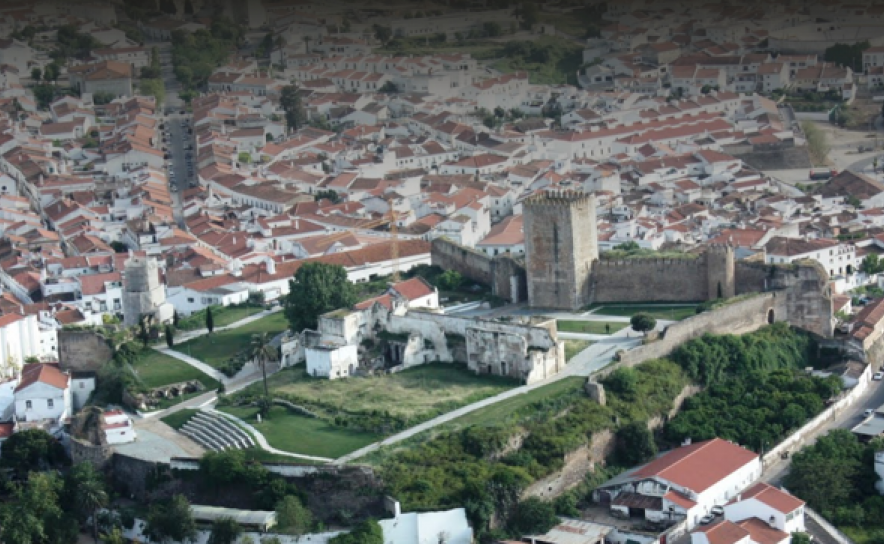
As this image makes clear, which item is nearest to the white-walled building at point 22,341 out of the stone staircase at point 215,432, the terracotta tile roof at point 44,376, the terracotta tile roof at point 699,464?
the terracotta tile roof at point 44,376

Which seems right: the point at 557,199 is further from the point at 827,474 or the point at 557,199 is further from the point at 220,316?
the point at 827,474

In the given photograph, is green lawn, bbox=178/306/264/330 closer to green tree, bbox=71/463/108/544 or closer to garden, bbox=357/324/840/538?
green tree, bbox=71/463/108/544

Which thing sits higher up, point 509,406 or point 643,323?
point 643,323

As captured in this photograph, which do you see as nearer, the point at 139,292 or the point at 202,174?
the point at 139,292

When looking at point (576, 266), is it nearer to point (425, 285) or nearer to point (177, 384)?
point (425, 285)

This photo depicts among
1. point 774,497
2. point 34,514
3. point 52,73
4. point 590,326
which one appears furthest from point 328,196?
point 774,497

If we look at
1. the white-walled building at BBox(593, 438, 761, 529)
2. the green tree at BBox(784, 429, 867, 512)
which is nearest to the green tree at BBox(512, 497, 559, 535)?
the white-walled building at BBox(593, 438, 761, 529)

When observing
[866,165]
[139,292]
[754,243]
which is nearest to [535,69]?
[866,165]

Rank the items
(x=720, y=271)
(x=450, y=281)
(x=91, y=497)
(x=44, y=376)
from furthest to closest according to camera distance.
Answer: (x=450, y=281) → (x=720, y=271) → (x=44, y=376) → (x=91, y=497)
